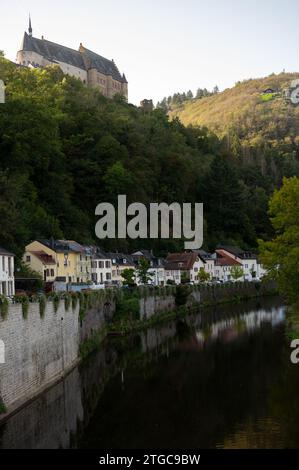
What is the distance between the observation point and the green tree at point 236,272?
97.8 m

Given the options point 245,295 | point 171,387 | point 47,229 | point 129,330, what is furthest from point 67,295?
point 245,295

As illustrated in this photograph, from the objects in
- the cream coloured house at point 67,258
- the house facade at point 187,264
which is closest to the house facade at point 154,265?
Result: the house facade at point 187,264


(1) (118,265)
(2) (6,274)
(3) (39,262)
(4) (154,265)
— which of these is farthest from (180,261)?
(2) (6,274)

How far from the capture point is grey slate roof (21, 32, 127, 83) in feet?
400

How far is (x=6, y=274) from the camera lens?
1770 inches

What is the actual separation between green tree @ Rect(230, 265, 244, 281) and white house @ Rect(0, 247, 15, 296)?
56255 millimetres

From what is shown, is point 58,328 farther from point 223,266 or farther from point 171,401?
point 223,266

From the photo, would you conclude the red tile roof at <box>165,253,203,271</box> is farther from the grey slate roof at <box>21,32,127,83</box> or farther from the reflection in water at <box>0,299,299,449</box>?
the grey slate roof at <box>21,32,127,83</box>

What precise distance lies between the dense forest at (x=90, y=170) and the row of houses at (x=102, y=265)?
2.63m

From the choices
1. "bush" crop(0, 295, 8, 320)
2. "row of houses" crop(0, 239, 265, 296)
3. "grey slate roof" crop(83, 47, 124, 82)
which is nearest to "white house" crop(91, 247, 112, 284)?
"row of houses" crop(0, 239, 265, 296)

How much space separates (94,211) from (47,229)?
17701mm

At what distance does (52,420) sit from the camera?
939 inches

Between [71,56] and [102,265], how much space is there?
256 ft

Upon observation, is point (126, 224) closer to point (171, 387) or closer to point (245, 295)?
point (245, 295)
